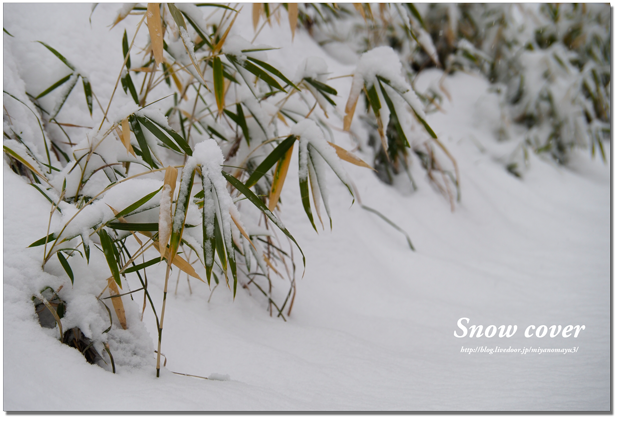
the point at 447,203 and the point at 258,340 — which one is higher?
the point at 447,203

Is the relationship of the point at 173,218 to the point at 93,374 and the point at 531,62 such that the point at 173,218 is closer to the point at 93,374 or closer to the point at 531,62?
the point at 93,374

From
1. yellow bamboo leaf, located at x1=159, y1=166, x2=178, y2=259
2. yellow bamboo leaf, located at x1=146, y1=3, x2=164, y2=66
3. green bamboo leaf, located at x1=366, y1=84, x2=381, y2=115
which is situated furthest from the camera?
green bamboo leaf, located at x1=366, y1=84, x2=381, y2=115

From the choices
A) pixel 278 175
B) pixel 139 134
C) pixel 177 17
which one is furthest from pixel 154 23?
pixel 278 175

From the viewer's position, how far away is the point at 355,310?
90 cm

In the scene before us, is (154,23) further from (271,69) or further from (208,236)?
(208,236)

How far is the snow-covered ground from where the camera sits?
0.47 m

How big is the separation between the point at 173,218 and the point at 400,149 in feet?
4.00

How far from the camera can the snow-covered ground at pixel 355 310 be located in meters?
0.47

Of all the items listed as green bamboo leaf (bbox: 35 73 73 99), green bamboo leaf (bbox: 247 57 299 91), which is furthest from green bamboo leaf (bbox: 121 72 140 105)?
green bamboo leaf (bbox: 247 57 299 91)

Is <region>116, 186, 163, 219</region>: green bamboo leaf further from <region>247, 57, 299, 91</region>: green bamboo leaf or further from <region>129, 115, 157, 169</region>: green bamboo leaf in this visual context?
<region>247, 57, 299, 91</region>: green bamboo leaf

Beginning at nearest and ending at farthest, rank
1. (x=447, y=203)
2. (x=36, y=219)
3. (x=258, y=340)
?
(x=36, y=219) < (x=258, y=340) < (x=447, y=203)

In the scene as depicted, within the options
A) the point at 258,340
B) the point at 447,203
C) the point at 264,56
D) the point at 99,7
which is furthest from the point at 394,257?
the point at 99,7

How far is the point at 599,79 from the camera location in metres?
2.24

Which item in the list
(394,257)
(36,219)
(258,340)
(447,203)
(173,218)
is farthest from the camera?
(447,203)
